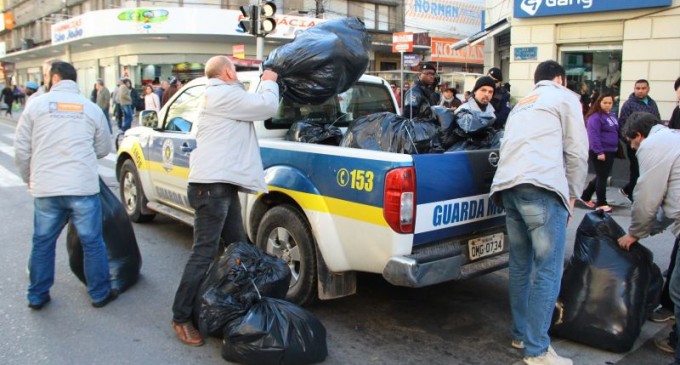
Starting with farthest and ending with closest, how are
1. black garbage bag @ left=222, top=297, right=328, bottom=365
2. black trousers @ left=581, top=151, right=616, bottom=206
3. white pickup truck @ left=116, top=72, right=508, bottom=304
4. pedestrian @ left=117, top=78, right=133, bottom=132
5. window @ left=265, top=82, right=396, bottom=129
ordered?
pedestrian @ left=117, top=78, right=133, bottom=132
black trousers @ left=581, top=151, right=616, bottom=206
window @ left=265, top=82, right=396, bottom=129
white pickup truck @ left=116, top=72, right=508, bottom=304
black garbage bag @ left=222, top=297, right=328, bottom=365

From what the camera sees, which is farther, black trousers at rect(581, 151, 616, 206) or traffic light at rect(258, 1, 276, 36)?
traffic light at rect(258, 1, 276, 36)

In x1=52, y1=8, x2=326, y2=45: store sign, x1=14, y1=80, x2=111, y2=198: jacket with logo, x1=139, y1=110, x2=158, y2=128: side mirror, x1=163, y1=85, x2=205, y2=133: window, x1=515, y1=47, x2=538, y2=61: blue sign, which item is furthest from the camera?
x1=52, y1=8, x2=326, y2=45: store sign

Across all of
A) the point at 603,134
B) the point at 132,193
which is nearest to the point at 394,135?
the point at 132,193

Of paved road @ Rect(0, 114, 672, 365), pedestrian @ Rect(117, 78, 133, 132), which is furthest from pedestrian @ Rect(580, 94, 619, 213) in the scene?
pedestrian @ Rect(117, 78, 133, 132)

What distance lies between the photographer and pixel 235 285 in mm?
3543

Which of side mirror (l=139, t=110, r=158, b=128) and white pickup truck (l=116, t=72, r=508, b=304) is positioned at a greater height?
side mirror (l=139, t=110, r=158, b=128)

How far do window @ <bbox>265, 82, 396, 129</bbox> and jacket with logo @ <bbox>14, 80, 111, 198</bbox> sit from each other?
4.83 feet

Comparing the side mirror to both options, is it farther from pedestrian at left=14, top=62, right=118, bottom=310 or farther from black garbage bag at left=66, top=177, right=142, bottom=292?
pedestrian at left=14, top=62, right=118, bottom=310

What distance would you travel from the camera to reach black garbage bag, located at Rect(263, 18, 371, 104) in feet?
14.5

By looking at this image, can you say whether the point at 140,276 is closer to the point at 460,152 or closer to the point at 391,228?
the point at 391,228

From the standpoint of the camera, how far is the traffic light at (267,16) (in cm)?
1117

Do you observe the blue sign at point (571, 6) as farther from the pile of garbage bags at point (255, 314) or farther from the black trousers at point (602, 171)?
the pile of garbage bags at point (255, 314)

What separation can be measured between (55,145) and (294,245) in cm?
187

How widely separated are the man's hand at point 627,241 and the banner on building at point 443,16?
1266 inches
